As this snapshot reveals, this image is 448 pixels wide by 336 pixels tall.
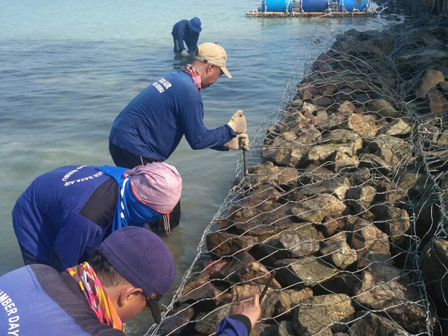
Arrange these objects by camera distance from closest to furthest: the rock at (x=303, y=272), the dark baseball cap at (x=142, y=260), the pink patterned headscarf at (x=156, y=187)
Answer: the dark baseball cap at (x=142, y=260)
the pink patterned headscarf at (x=156, y=187)
the rock at (x=303, y=272)

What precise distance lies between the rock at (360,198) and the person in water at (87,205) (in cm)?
200

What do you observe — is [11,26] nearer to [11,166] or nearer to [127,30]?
[127,30]

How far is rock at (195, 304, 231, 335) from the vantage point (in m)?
2.98

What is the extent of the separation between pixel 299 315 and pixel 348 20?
22.9 m

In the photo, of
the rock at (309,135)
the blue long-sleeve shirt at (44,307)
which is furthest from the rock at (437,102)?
the blue long-sleeve shirt at (44,307)

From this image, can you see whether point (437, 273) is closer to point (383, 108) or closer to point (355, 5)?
point (383, 108)

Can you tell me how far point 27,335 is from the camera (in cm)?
147

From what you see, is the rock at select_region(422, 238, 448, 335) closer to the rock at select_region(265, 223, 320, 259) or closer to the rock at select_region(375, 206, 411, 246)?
the rock at select_region(375, 206, 411, 246)

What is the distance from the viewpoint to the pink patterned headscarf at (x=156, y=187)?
2354 mm

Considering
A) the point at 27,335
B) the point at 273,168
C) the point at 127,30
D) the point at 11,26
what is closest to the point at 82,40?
the point at 127,30

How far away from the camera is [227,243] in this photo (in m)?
3.78

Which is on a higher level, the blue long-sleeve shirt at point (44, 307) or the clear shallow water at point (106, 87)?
the blue long-sleeve shirt at point (44, 307)

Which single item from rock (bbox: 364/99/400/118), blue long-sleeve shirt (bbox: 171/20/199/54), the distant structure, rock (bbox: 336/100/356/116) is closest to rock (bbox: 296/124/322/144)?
rock (bbox: 336/100/356/116)

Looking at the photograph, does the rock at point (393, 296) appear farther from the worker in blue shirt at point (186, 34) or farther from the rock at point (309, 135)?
the worker in blue shirt at point (186, 34)
